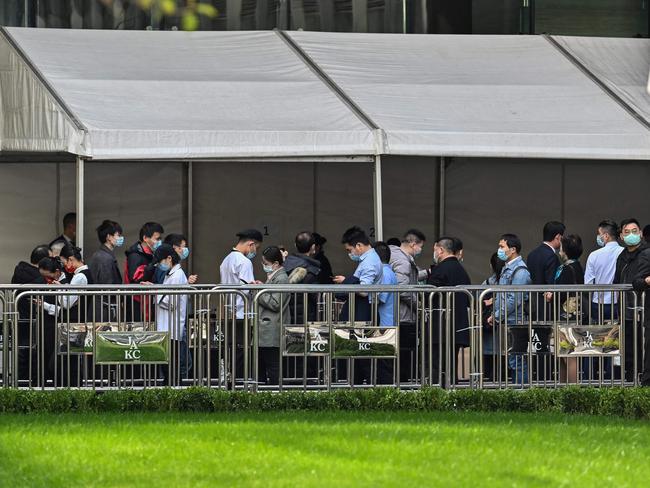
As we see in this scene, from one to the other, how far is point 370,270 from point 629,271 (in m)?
2.65

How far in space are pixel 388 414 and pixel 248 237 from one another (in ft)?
14.0

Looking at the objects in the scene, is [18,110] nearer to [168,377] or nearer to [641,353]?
[168,377]

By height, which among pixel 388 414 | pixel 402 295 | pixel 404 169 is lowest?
pixel 388 414

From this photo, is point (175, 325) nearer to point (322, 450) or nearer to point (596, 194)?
point (322, 450)

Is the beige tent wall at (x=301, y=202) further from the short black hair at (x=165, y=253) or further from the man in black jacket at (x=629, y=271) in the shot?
the man in black jacket at (x=629, y=271)

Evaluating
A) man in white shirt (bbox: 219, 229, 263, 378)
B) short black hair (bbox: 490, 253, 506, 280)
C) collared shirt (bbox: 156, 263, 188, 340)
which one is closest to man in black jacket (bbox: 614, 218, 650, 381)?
short black hair (bbox: 490, 253, 506, 280)

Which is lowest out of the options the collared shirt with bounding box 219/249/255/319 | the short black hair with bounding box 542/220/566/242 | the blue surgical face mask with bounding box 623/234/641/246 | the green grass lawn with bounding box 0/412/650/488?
the green grass lawn with bounding box 0/412/650/488

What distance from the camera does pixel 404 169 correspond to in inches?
863

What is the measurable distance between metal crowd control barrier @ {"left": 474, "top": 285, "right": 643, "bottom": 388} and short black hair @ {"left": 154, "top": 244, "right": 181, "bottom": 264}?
3581 millimetres

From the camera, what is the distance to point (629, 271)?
14828mm

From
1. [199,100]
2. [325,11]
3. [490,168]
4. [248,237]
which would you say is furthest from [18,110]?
[490,168]

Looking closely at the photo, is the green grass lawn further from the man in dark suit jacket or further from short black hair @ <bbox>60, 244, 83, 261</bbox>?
short black hair @ <bbox>60, 244, 83, 261</bbox>

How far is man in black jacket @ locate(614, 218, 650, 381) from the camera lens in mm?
14234

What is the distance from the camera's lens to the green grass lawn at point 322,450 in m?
9.90
